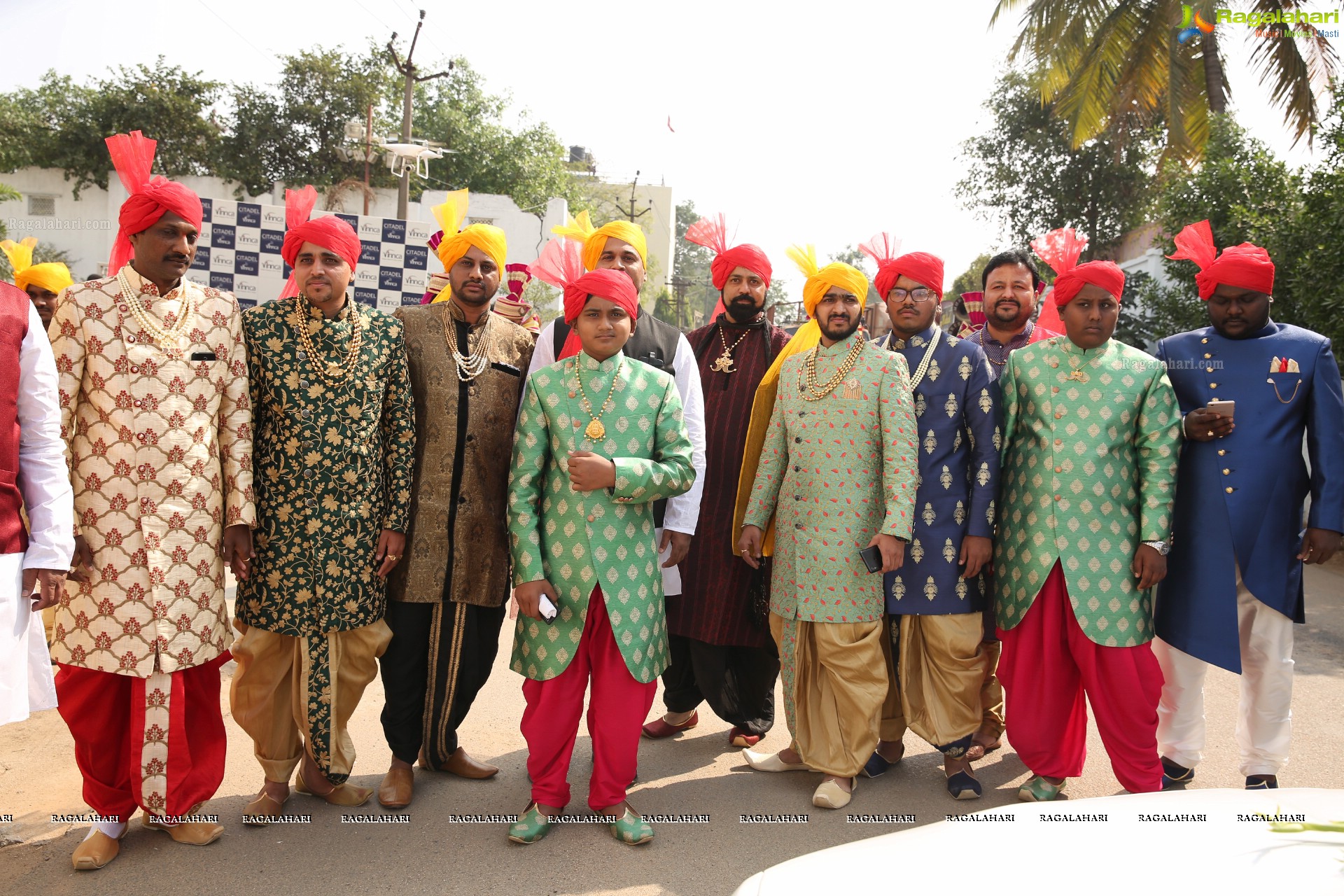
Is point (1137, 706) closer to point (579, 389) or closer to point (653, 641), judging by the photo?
point (653, 641)

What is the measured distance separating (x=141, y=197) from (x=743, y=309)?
8.00 ft

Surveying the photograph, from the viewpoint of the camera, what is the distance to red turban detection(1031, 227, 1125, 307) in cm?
357

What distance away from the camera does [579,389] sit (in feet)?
10.9

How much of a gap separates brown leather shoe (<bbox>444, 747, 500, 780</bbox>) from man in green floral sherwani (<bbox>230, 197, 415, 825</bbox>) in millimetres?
422

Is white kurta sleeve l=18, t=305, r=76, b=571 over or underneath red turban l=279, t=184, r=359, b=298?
underneath

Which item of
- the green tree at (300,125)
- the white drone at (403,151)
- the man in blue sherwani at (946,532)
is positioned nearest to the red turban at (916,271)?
the man in blue sherwani at (946,532)

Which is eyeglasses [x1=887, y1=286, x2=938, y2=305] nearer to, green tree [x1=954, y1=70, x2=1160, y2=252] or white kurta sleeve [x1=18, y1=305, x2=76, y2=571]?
white kurta sleeve [x1=18, y1=305, x2=76, y2=571]

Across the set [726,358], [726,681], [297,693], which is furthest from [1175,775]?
[297,693]

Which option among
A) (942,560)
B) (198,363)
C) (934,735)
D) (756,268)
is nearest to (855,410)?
(942,560)

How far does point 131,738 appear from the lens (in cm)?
304

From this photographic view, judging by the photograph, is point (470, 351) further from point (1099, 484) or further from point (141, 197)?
point (1099, 484)

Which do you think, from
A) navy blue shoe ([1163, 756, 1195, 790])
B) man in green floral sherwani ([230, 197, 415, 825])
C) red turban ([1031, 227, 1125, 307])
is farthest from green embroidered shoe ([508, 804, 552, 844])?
red turban ([1031, 227, 1125, 307])

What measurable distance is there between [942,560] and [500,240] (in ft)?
7.19

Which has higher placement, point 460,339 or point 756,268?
point 756,268
